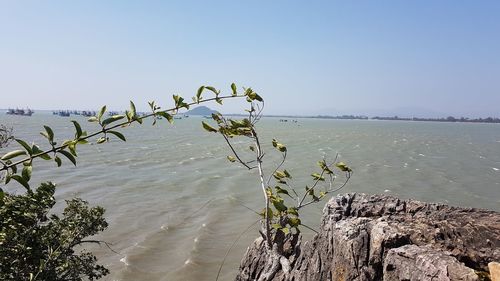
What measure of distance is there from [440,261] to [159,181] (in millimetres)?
19178

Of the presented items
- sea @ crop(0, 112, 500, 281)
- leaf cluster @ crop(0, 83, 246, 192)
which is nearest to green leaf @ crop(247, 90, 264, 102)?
leaf cluster @ crop(0, 83, 246, 192)

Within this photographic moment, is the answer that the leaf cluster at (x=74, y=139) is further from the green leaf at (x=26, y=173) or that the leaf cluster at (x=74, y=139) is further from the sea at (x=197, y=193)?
the sea at (x=197, y=193)

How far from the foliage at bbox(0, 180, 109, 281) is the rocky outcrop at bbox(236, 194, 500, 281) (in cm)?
239

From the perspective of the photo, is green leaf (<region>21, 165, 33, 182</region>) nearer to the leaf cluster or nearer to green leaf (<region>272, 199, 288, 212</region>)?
the leaf cluster

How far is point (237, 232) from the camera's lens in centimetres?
1292

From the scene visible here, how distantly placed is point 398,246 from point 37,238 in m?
3.83

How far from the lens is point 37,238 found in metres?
4.35

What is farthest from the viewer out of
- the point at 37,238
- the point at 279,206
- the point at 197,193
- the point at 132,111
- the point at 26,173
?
the point at 197,193

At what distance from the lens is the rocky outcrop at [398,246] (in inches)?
96.7

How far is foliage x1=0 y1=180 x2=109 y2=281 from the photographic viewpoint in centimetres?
393

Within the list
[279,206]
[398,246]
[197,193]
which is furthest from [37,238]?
[197,193]

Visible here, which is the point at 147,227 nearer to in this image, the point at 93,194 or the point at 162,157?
the point at 93,194

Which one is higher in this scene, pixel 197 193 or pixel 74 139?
pixel 74 139

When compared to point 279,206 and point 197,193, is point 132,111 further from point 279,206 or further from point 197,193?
point 197,193
